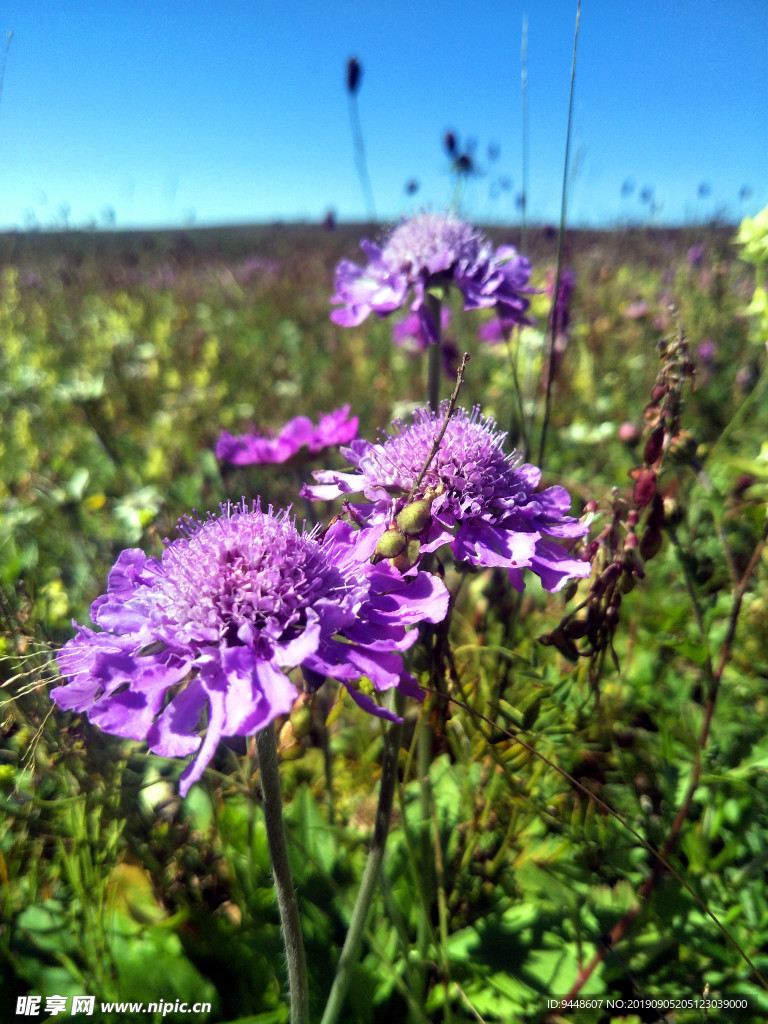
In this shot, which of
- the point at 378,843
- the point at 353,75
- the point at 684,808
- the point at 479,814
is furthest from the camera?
the point at 353,75

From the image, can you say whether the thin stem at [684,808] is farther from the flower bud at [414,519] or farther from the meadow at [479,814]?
the flower bud at [414,519]

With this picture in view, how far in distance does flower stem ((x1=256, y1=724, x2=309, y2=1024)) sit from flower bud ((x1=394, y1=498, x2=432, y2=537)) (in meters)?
0.34

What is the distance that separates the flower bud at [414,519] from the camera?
904mm

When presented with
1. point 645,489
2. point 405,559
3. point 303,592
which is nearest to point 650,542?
point 645,489

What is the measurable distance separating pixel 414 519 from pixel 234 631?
30cm

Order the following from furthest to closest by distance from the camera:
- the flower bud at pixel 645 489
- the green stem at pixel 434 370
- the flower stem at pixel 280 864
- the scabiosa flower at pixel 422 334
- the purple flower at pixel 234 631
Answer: the scabiosa flower at pixel 422 334, the green stem at pixel 434 370, the flower bud at pixel 645 489, the flower stem at pixel 280 864, the purple flower at pixel 234 631

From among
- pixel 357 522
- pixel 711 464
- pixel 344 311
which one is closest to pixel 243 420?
pixel 344 311

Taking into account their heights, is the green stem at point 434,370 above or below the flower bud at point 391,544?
above

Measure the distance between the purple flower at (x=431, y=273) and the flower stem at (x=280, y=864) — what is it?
3.81ft

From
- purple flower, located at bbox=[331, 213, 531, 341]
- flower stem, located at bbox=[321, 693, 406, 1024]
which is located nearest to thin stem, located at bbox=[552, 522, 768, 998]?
flower stem, located at bbox=[321, 693, 406, 1024]

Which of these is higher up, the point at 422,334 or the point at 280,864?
the point at 422,334

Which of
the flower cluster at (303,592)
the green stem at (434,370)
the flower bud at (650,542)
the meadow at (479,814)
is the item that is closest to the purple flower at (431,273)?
the green stem at (434,370)

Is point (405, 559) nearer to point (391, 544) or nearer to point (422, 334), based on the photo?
point (391, 544)

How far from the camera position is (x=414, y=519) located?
35.7 inches
